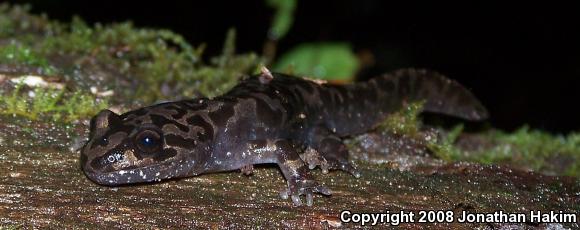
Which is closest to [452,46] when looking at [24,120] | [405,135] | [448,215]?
[405,135]

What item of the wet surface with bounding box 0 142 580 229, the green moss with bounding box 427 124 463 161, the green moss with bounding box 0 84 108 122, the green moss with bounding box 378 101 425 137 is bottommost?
the wet surface with bounding box 0 142 580 229

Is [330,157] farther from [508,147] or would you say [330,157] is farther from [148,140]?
Result: [508,147]

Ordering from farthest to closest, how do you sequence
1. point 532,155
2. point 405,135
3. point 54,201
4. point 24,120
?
1. point 532,155
2. point 405,135
3. point 24,120
4. point 54,201

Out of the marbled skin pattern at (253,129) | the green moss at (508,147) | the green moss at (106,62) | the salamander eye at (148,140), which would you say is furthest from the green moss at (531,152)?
the salamander eye at (148,140)

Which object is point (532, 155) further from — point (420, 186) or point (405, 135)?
point (420, 186)

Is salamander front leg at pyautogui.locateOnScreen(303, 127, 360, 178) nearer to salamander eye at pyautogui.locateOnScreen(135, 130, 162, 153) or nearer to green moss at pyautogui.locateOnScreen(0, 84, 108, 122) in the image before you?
salamander eye at pyautogui.locateOnScreen(135, 130, 162, 153)

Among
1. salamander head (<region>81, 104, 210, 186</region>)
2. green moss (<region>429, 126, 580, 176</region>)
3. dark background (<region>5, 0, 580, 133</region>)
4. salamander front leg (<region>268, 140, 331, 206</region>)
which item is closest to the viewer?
salamander head (<region>81, 104, 210, 186</region>)

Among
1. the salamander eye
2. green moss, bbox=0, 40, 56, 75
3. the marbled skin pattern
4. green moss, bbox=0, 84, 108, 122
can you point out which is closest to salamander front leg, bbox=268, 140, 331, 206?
the marbled skin pattern

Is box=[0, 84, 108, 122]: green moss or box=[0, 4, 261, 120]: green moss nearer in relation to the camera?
box=[0, 84, 108, 122]: green moss
